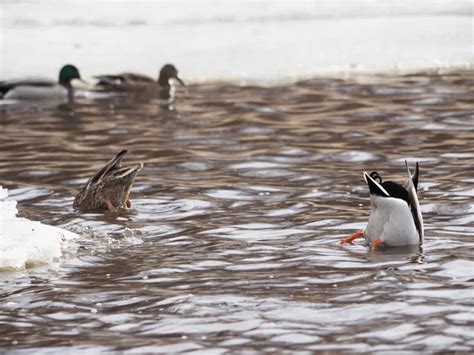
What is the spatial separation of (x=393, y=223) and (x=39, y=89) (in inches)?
340

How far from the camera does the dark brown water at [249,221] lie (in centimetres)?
691

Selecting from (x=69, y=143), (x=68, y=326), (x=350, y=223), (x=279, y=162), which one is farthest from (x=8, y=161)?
(x=68, y=326)

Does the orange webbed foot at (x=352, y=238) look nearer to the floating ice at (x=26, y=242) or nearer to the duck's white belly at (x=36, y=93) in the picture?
the floating ice at (x=26, y=242)

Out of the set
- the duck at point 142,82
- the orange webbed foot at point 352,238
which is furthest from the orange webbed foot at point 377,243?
the duck at point 142,82

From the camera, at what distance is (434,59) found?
16984mm

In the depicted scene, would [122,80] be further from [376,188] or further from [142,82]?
[376,188]

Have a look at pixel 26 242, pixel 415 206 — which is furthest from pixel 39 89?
pixel 415 206

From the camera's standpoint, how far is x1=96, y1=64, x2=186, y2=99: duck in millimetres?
16312

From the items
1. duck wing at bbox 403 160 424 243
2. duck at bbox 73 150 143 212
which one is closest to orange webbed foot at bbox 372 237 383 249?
duck wing at bbox 403 160 424 243

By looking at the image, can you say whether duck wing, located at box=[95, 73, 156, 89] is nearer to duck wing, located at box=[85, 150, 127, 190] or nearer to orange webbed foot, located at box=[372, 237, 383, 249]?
duck wing, located at box=[85, 150, 127, 190]

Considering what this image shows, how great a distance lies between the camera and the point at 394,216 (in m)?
8.66

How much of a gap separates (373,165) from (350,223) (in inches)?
88.2

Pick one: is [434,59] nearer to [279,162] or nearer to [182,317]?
[279,162]

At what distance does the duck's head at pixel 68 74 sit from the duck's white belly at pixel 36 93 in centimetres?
13
